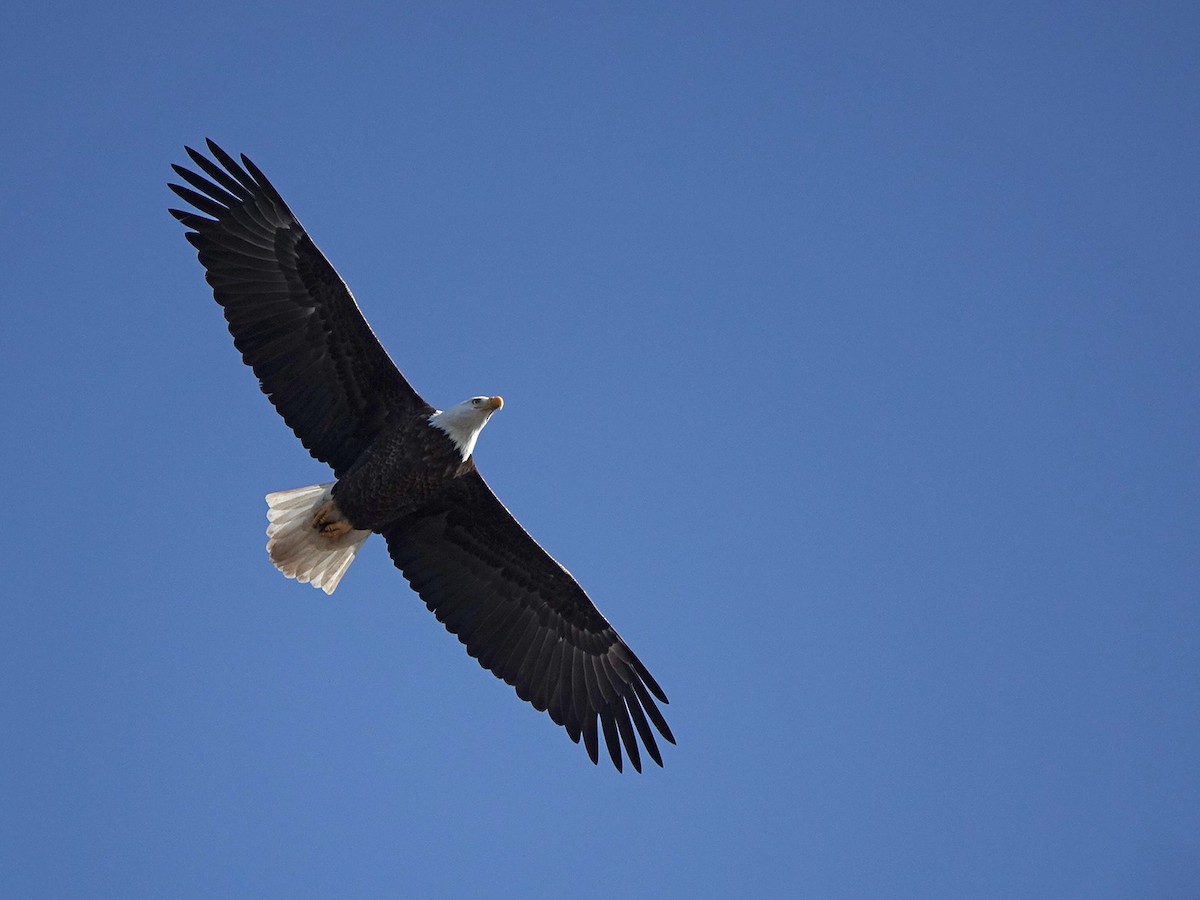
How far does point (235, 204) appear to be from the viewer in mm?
9586

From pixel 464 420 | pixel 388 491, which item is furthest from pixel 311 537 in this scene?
pixel 464 420

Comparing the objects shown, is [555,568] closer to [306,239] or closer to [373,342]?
[373,342]

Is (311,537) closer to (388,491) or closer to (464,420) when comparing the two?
(388,491)

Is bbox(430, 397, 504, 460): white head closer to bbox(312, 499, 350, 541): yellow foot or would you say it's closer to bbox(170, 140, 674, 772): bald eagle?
bbox(170, 140, 674, 772): bald eagle

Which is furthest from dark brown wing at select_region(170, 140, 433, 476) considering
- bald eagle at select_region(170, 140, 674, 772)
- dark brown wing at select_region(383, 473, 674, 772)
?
dark brown wing at select_region(383, 473, 674, 772)

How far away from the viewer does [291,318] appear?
945 cm

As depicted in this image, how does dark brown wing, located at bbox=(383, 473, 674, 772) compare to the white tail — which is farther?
dark brown wing, located at bbox=(383, 473, 674, 772)

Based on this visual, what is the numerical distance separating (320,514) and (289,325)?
1408mm

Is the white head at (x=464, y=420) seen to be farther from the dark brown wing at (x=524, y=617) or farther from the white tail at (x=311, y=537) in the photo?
the white tail at (x=311, y=537)

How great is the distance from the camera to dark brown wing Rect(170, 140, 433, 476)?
942 cm

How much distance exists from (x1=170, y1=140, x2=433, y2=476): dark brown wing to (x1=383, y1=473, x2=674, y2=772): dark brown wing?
0.93 metres

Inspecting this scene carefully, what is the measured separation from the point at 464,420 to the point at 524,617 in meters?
1.75

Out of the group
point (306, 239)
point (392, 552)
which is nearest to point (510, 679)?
point (392, 552)

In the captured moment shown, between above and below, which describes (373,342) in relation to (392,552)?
above
